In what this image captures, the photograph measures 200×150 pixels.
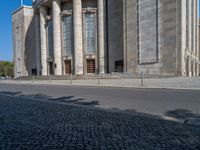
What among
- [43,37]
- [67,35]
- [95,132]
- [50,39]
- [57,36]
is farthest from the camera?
[43,37]

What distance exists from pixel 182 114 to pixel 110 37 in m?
32.8

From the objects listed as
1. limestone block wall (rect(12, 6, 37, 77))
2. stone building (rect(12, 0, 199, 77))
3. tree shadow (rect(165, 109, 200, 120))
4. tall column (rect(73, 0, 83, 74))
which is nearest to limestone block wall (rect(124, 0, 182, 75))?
stone building (rect(12, 0, 199, 77))

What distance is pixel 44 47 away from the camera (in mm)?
44656

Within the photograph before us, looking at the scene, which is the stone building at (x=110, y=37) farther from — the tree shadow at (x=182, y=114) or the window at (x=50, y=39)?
the tree shadow at (x=182, y=114)

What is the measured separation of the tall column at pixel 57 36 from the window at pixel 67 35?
105cm

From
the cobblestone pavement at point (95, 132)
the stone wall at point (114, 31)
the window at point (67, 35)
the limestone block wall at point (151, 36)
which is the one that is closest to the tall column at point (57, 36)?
the window at point (67, 35)

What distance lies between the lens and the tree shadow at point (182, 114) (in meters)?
6.12

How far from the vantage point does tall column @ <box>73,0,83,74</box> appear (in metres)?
38.4

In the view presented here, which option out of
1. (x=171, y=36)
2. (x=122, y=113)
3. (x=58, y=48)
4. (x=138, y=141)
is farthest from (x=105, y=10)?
(x=138, y=141)

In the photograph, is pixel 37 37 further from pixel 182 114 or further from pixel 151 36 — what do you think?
pixel 182 114

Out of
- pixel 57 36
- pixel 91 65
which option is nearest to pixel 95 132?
pixel 91 65

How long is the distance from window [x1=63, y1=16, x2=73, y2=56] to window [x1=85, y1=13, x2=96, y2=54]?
3333 mm

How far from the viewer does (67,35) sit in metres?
41.2

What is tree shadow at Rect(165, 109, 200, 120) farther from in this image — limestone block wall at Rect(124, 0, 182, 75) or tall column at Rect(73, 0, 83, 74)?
tall column at Rect(73, 0, 83, 74)
